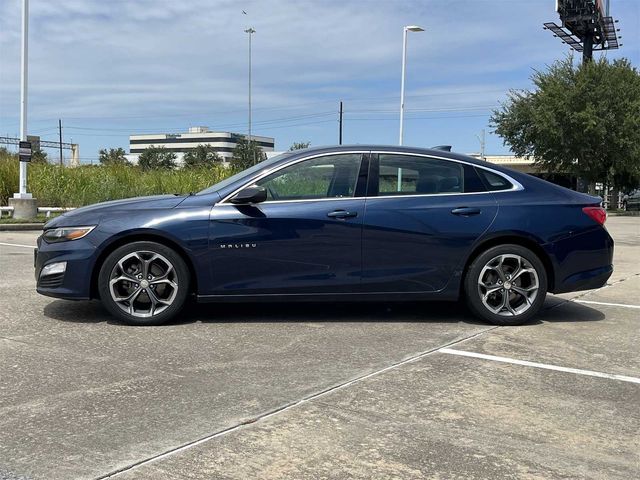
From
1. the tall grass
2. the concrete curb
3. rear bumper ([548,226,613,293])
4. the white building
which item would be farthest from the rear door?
the white building

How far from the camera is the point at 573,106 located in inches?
1283

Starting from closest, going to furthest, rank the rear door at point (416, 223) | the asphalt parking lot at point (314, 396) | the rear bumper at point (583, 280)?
the asphalt parking lot at point (314, 396), the rear door at point (416, 223), the rear bumper at point (583, 280)

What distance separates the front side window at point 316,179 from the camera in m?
5.66

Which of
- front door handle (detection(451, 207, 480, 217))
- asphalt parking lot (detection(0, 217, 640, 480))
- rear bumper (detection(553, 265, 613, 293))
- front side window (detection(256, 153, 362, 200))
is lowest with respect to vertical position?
asphalt parking lot (detection(0, 217, 640, 480))

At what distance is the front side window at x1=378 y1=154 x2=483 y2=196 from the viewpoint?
19.0ft

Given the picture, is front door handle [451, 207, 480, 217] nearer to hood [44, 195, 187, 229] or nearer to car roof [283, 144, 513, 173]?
car roof [283, 144, 513, 173]

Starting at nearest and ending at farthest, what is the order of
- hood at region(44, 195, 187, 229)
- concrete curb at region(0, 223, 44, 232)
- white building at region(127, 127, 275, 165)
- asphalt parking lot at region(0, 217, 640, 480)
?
asphalt parking lot at region(0, 217, 640, 480)
hood at region(44, 195, 187, 229)
concrete curb at region(0, 223, 44, 232)
white building at region(127, 127, 275, 165)

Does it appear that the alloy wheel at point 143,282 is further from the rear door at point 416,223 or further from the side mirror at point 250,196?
the rear door at point 416,223

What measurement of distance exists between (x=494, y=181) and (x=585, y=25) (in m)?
38.2

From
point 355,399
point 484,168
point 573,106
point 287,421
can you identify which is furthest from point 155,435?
point 573,106

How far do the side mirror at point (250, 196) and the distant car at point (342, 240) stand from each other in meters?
0.01

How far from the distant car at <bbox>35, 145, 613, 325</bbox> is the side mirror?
1cm

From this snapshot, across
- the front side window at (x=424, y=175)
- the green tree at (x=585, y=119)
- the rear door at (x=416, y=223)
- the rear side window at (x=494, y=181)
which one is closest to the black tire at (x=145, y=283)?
the rear door at (x=416, y=223)

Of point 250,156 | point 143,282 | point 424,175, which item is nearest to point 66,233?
point 143,282
